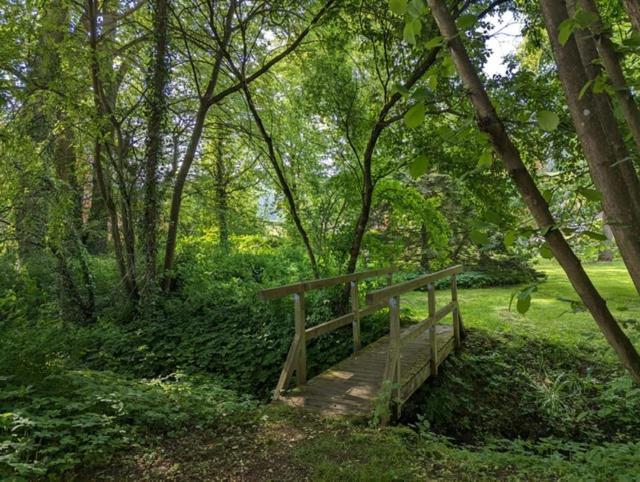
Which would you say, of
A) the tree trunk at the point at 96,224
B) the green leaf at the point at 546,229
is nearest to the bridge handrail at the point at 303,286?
the green leaf at the point at 546,229

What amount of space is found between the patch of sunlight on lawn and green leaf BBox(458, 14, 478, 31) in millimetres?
5163

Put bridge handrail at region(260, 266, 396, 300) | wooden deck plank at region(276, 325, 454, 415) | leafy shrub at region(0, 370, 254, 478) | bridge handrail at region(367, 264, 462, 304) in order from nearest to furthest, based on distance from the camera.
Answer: leafy shrub at region(0, 370, 254, 478) < bridge handrail at region(367, 264, 462, 304) < wooden deck plank at region(276, 325, 454, 415) < bridge handrail at region(260, 266, 396, 300)

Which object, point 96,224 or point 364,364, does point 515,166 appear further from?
point 96,224

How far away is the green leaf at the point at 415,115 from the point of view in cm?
97

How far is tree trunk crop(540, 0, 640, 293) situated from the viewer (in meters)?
1.03

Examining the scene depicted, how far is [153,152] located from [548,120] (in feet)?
25.8

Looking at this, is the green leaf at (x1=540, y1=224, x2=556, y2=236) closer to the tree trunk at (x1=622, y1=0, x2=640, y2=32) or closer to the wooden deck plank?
the tree trunk at (x1=622, y1=0, x2=640, y2=32)

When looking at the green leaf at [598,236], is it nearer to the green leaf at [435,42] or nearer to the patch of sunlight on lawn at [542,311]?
the green leaf at [435,42]

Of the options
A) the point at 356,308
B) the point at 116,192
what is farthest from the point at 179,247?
the point at 356,308

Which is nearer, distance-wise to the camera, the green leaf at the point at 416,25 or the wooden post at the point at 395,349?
the green leaf at the point at 416,25

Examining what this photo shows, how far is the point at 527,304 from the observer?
42.6 inches

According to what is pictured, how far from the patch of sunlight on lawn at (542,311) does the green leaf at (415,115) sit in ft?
17.0

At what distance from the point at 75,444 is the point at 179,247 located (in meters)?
6.42

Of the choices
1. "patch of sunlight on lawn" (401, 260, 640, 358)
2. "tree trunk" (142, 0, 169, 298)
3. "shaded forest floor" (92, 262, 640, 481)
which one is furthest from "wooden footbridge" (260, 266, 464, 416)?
"tree trunk" (142, 0, 169, 298)
